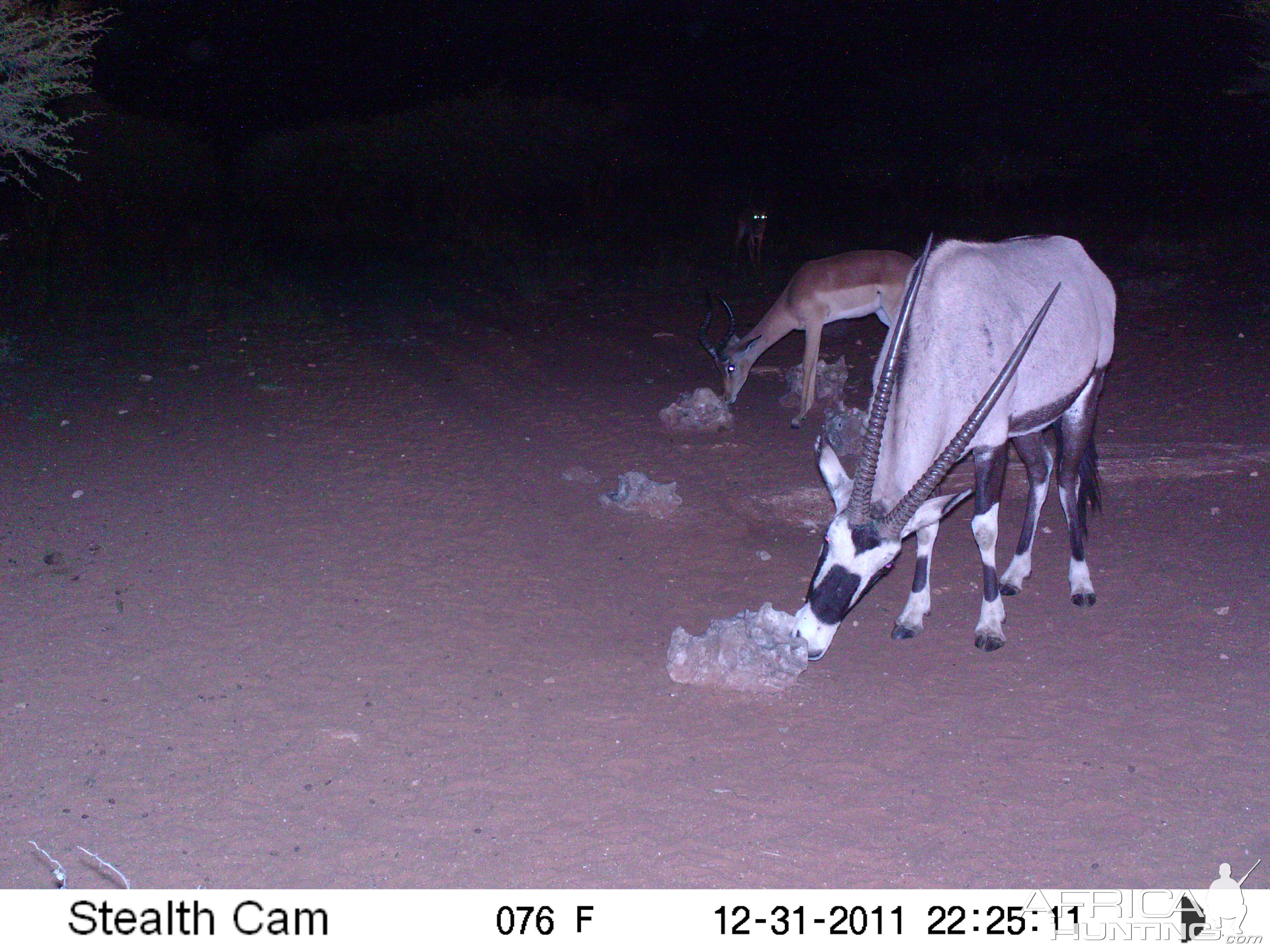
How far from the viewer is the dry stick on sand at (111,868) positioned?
11.2 ft

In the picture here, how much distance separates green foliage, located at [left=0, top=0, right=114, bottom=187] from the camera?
8820 millimetres

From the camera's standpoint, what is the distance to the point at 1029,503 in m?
6.18

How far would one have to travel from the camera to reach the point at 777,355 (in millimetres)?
11969

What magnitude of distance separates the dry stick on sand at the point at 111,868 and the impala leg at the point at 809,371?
21.9ft

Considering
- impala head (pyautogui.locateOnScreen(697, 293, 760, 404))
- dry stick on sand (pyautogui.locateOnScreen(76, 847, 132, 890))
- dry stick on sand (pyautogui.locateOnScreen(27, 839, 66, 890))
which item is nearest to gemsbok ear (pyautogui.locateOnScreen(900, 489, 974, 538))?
dry stick on sand (pyautogui.locateOnScreen(76, 847, 132, 890))

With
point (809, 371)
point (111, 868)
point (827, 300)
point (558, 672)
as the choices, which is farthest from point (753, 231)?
point (111, 868)

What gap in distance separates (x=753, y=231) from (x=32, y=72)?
35.3ft

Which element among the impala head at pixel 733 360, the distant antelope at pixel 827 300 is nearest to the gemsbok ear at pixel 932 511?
the distant antelope at pixel 827 300

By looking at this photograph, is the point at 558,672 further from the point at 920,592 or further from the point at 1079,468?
the point at 1079,468

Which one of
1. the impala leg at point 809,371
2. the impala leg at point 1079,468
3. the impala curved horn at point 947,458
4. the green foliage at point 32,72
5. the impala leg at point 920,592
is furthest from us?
the impala leg at point 809,371

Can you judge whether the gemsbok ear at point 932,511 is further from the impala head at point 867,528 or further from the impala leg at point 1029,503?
the impala leg at point 1029,503

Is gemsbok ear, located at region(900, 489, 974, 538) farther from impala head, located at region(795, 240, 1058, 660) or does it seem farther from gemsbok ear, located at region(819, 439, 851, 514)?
gemsbok ear, located at region(819, 439, 851, 514)

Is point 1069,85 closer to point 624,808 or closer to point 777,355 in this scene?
point 777,355

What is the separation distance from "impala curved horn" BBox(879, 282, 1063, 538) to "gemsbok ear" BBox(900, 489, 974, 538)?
18 centimetres
